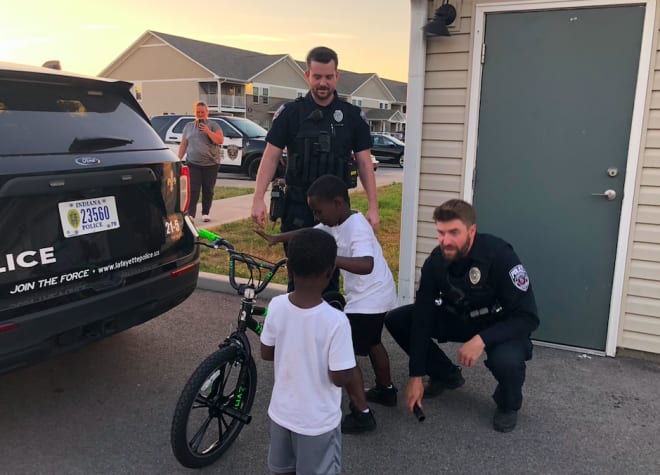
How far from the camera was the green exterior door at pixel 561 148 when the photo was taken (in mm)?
3629

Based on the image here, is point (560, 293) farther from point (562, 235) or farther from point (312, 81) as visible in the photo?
point (312, 81)

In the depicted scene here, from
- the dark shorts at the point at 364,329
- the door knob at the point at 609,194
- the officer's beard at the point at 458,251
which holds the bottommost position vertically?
the dark shorts at the point at 364,329

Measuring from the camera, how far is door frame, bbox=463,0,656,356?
3512 mm

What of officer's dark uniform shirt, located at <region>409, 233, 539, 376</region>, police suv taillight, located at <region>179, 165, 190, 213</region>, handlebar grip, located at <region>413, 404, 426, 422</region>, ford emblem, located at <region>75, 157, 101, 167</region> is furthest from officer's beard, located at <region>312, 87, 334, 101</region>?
handlebar grip, located at <region>413, 404, 426, 422</region>

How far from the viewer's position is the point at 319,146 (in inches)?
134

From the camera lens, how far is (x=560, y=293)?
3.93m

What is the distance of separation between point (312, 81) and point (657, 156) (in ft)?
7.39

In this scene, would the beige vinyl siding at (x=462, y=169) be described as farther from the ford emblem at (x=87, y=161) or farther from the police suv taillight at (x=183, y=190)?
the ford emblem at (x=87, y=161)

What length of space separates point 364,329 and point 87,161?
162cm

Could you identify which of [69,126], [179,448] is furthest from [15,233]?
[179,448]

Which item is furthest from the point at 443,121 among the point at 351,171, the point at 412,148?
the point at 351,171

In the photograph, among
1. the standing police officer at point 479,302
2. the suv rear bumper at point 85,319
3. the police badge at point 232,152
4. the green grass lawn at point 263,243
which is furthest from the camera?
the police badge at point 232,152

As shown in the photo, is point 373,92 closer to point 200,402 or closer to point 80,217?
point 80,217

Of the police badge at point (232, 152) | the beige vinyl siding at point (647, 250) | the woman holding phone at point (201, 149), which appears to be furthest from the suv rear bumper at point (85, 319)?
the police badge at point (232, 152)
